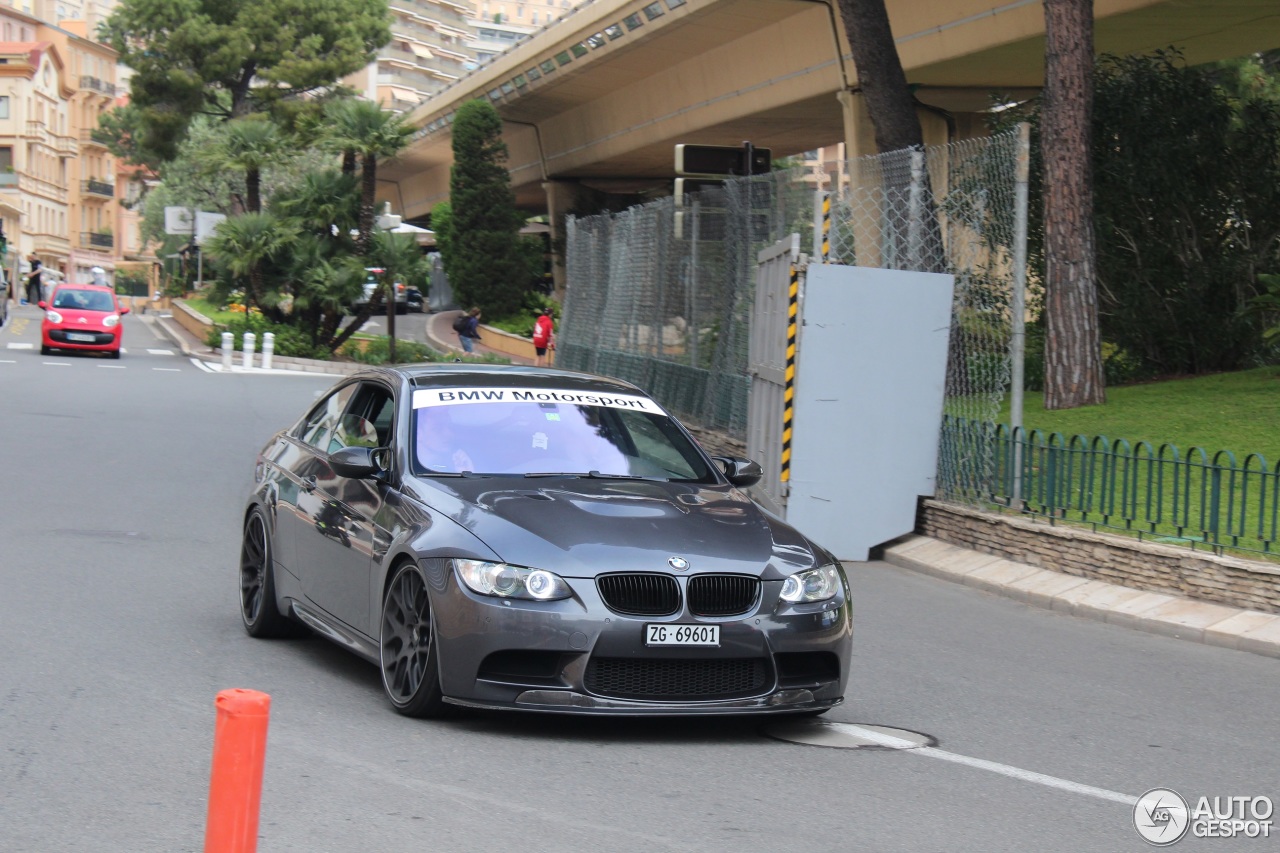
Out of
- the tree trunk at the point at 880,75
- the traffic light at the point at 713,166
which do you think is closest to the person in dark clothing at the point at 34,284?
the traffic light at the point at 713,166

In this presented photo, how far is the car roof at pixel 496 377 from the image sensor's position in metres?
8.09

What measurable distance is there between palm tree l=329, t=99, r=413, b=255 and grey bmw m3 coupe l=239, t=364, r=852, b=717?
34.7 metres

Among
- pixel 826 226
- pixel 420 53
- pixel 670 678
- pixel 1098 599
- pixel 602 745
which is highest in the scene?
pixel 420 53

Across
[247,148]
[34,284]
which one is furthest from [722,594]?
[34,284]

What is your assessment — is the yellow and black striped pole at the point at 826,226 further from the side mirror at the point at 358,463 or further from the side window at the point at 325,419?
the side mirror at the point at 358,463

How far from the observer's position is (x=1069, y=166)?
1552 centimetres

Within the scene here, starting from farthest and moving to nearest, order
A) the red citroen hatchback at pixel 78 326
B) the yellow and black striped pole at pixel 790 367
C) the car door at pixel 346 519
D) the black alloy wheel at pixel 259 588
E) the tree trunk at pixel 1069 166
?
the red citroen hatchback at pixel 78 326
the tree trunk at pixel 1069 166
the yellow and black striped pole at pixel 790 367
the black alloy wheel at pixel 259 588
the car door at pixel 346 519

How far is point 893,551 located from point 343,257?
1244 inches

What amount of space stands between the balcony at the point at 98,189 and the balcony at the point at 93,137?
2639mm

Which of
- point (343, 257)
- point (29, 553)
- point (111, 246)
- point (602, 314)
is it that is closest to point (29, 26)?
point (111, 246)

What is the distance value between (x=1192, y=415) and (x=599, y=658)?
33.5ft

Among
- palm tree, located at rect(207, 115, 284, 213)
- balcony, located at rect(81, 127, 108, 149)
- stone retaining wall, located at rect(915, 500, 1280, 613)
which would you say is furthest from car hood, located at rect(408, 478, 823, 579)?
balcony, located at rect(81, 127, 108, 149)

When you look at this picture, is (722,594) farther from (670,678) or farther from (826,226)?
(826,226)

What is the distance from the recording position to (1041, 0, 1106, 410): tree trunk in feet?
51.0
